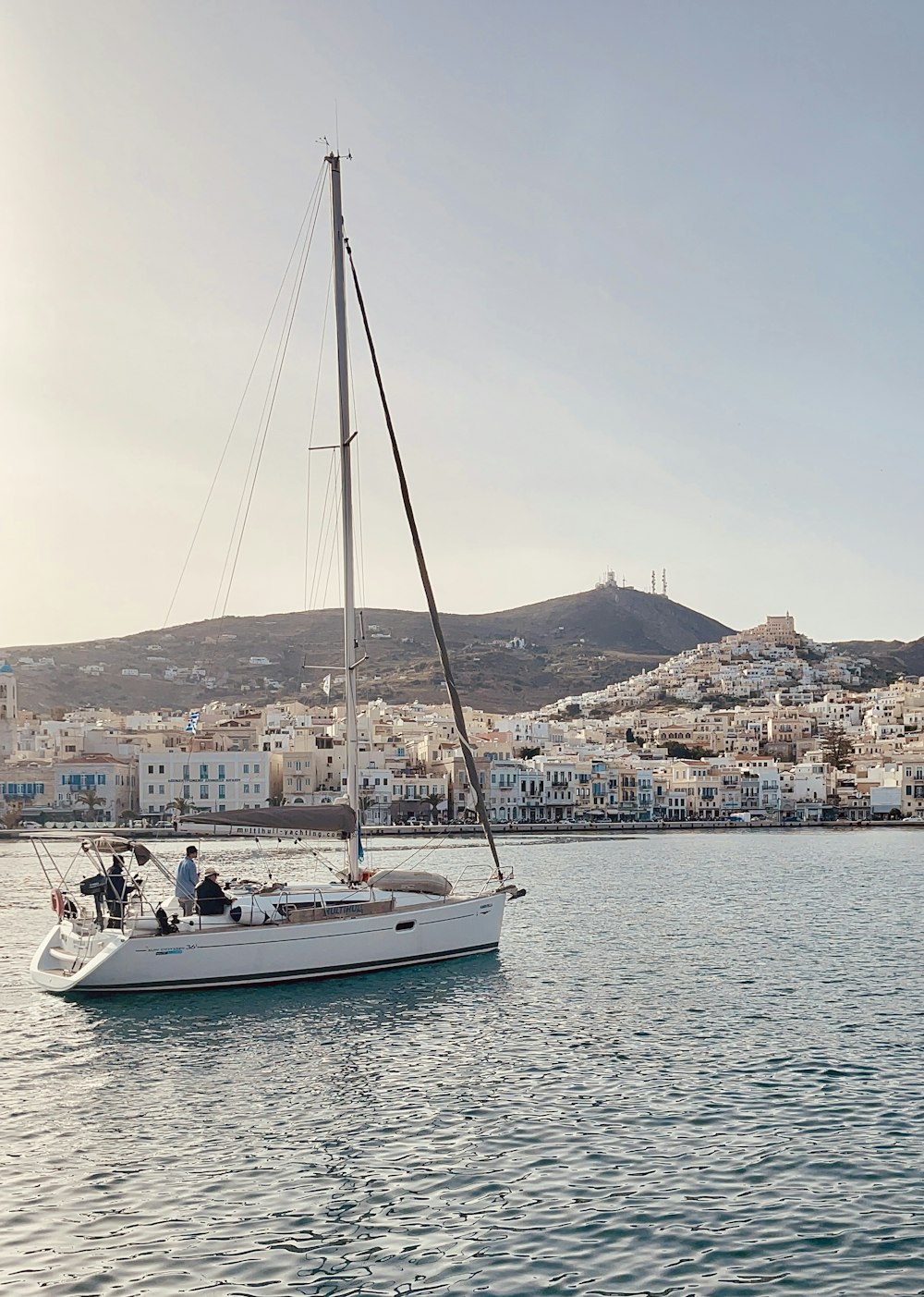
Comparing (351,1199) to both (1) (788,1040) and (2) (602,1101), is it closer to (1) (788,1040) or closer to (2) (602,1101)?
(2) (602,1101)

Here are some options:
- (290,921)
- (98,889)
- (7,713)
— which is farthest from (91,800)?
(290,921)

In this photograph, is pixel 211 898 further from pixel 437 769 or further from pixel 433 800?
pixel 437 769

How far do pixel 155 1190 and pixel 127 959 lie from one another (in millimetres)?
7683

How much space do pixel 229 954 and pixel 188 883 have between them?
4.22 feet

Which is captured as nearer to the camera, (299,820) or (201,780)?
(299,820)

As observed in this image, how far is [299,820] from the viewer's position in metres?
19.2

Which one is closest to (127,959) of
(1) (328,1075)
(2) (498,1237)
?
(1) (328,1075)

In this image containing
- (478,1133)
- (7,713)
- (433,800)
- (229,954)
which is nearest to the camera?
(478,1133)

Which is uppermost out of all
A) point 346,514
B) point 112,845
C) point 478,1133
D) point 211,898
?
point 346,514

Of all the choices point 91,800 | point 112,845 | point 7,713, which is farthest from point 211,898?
point 7,713

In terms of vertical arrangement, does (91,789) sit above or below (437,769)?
below

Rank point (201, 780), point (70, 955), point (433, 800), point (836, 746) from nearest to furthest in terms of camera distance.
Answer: point (70, 955)
point (201, 780)
point (433, 800)
point (836, 746)

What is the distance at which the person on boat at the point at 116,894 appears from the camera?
17359mm

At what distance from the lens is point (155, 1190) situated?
934 centimetres
